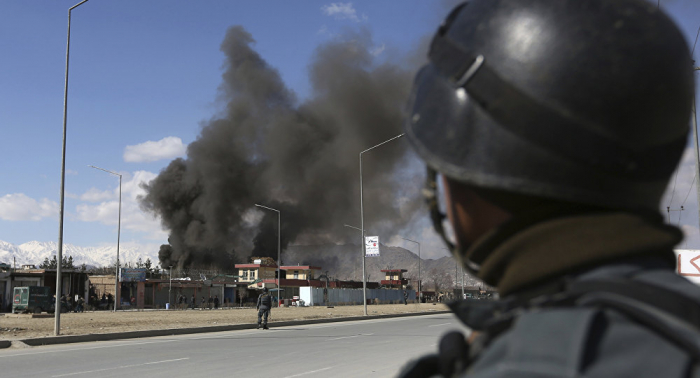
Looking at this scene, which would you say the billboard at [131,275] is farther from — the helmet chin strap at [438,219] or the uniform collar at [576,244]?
the uniform collar at [576,244]

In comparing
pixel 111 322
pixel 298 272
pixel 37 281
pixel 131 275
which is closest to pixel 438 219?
pixel 111 322


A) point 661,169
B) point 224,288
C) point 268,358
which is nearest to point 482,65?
point 661,169

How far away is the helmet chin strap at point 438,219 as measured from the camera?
938 mm

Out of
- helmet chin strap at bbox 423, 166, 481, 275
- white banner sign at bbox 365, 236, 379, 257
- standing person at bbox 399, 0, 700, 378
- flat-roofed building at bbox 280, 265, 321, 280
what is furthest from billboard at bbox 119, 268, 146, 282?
standing person at bbox 399, 0, 700, 378

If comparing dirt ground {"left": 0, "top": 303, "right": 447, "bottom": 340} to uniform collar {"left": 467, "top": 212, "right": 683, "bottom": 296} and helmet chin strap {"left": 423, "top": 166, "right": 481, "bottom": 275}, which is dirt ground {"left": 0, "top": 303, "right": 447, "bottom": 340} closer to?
helmet chin strap {"left": 423, "top": 166, "right": 481, "bottom": 275}

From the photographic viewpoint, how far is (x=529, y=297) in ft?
2.53

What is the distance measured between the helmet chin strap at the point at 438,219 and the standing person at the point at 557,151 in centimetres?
4

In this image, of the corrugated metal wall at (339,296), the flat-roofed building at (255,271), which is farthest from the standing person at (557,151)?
the flat-roofed building at (255,271)

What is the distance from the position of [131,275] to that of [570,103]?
2397 inches

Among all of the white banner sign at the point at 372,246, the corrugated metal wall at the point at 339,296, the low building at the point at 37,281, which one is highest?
the white banner sign at the point at 372,246

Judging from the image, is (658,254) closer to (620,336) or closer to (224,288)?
(620,336)

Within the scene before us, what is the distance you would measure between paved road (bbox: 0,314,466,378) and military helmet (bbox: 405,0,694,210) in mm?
8904

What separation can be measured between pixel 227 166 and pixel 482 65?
8825cm

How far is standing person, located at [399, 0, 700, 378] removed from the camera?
2.56ft
